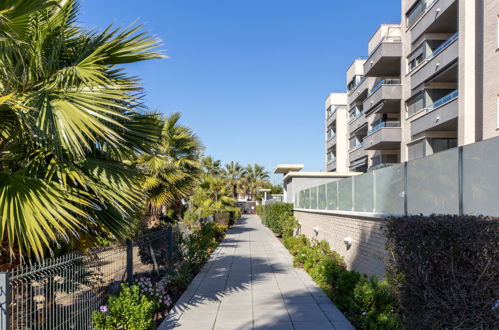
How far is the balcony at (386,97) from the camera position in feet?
77.4

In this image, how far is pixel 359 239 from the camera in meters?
8.73

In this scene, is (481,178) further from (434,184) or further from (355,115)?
(355,115)

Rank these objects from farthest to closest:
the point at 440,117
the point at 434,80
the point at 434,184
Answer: the point at 434,80 < the point at 440,117 < the point at 434,184

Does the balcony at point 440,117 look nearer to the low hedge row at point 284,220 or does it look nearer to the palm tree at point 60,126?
the low hedge row at point 284,220

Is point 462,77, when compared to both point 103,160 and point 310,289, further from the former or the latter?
point 103,160

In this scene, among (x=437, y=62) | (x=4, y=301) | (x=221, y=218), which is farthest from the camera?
(x=221, y=218)

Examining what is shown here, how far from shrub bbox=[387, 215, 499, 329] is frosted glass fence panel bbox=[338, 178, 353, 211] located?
555 cm

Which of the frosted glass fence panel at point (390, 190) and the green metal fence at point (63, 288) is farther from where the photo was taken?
the frosted glass fence panel at point (390, 190)

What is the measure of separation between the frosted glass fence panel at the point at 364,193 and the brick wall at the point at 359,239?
0.87ft

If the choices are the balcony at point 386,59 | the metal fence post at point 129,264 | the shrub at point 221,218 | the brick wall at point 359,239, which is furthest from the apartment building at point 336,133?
the metal fence post at point 129,264

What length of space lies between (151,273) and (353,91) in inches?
1118

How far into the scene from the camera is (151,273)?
9562 mm

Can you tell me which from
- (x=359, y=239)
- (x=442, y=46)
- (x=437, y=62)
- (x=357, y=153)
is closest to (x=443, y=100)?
(x=437, y=62)

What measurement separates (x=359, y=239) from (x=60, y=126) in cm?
690
